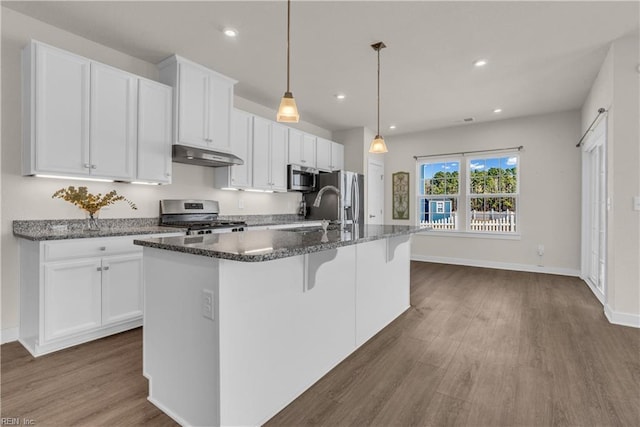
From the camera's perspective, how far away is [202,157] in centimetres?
342

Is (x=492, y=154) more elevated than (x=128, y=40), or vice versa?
(x=128, y=40)

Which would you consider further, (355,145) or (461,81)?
(355,145)

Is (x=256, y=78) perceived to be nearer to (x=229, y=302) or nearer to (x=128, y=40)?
(x=128, y=40)

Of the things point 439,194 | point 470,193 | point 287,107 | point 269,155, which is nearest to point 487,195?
point 470,193

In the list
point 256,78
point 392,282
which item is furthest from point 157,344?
point 256,78

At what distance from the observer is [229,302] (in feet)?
4.65

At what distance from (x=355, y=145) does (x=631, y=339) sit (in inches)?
189

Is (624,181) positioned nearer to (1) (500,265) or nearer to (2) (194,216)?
(1) (500,265)

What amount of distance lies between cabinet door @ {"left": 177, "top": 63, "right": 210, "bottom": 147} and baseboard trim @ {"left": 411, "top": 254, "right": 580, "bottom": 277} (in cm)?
495

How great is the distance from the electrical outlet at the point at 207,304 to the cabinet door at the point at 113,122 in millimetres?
2129

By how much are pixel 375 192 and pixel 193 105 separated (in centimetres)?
420

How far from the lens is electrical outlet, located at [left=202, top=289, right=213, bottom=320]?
1406mm

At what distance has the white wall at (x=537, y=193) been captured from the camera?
523 centimetres

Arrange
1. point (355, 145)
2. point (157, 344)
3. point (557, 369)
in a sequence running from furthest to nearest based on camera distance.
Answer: point (355, 145) → point (557, 369) → point (157, 344)
